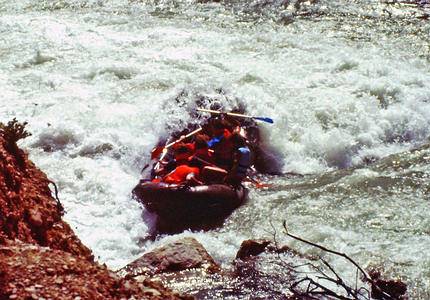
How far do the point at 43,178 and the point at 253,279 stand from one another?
216cm

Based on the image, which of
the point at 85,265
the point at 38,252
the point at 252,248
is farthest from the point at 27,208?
the point at 252,248

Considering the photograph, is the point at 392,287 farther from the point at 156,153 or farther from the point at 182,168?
the point at 156,153

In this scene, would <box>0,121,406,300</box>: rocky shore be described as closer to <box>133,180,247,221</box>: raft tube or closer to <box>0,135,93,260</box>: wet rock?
<box>0,135,93,260</box>: wet rock

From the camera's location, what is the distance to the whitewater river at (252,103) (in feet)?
23.7

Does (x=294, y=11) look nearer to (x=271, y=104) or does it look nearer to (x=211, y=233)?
(x=271, y=104)

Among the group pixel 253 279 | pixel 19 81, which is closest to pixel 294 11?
pixel 19 81

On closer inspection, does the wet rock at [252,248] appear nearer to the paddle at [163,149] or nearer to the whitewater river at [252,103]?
the whitewater river at [252,103]

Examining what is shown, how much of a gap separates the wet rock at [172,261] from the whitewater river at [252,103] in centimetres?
56

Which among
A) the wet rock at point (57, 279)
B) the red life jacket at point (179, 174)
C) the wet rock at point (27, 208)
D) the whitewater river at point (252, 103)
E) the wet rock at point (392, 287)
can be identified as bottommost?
the whitewater river at point (252, 103)

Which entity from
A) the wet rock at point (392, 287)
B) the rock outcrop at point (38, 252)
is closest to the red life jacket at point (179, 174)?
the rock outcrop at point (38, 252)

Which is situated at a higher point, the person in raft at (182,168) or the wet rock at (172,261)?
the wet rock at (172,261)

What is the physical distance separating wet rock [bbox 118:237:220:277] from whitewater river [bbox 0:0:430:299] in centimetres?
56

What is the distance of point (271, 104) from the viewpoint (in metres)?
10.4

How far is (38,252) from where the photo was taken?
378 centimetres
